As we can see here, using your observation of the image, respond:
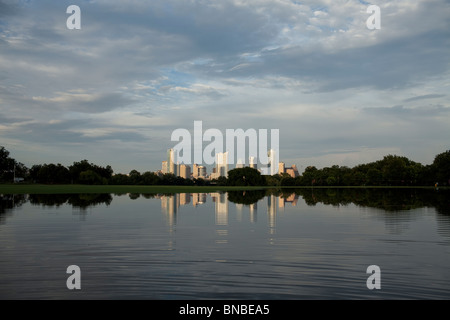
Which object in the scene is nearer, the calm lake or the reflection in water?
the calm lake

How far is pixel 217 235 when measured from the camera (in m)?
19.5

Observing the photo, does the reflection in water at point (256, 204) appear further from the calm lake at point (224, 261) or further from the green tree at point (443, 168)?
the green tree at point (443, 168)

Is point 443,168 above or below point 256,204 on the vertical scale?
above

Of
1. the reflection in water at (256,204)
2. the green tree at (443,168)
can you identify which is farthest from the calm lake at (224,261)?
the green tree at (443,168)

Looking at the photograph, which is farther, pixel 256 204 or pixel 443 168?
pixel 443 168

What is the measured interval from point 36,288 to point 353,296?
320 inches

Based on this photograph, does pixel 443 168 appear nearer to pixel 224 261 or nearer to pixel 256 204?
pixel 256 204

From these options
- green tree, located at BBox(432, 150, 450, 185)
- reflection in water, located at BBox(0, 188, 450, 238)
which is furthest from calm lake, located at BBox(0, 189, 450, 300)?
green tree, located at BBox(432, 150, 450, 185)

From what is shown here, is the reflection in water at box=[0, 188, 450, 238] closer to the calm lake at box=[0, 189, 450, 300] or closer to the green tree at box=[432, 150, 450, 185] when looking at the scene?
the calm lake at box=[0, 189, 450, 300]

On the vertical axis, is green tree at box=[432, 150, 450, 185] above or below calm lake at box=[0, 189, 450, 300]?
above

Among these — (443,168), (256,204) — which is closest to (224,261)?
(256,204)

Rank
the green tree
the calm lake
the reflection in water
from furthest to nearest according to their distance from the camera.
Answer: the green tree, the reflection in water, the calm lake

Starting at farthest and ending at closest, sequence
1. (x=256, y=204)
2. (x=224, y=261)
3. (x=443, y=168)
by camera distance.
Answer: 1. (x=443, y=168)
2. (x=256, y=204)
3. (x=224, y=261)
